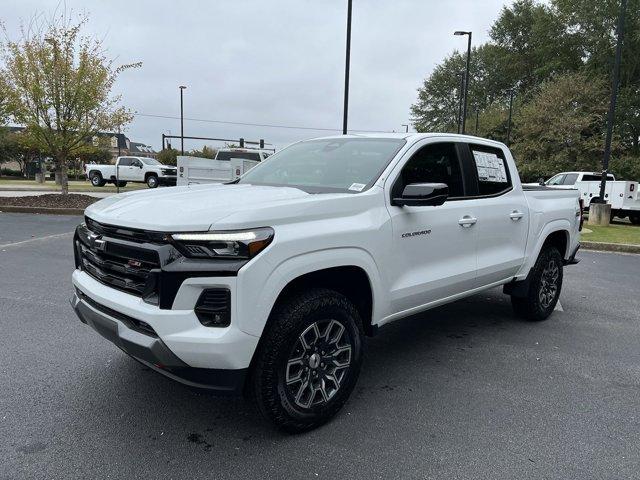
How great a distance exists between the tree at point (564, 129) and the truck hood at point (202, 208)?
→ 29927 millimetres

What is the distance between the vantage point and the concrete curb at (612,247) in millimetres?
10586

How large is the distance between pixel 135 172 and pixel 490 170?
27.3 m

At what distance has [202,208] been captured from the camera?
2.68m

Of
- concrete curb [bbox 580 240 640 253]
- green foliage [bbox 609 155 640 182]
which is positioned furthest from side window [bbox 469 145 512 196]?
green foliage [bbox 609 155 640 182]

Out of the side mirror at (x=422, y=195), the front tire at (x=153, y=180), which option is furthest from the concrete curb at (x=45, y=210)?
the front tire at (x=153, y=180)

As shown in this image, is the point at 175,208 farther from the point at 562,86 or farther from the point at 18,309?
the point at 562,86

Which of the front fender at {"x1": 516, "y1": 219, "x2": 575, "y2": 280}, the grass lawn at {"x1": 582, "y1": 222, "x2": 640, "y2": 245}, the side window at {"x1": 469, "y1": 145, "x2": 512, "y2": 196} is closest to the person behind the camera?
the side window at {"x1": 469, "y1": 145, "x2": 512, "y2": 196}

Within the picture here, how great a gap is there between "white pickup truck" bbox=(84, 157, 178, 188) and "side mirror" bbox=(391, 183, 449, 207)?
26238mm

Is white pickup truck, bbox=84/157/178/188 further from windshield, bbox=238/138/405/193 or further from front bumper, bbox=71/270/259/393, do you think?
front bumper, bbox=71/270/259/393

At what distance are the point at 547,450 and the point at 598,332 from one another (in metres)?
2.70

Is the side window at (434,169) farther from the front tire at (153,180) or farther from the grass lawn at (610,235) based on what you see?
the front tire at (153,180)

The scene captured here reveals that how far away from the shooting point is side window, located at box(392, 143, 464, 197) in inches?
142

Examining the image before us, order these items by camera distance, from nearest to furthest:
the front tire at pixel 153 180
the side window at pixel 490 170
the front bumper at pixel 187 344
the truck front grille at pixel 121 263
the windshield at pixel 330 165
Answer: the front bumper at pixel 187 344 → the truck front grille at pixel 121 263 → the windshield at pixel 330 165 → the side window at pixel 490 170 → the front tire at pixel 153 180

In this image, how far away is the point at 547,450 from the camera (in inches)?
111
